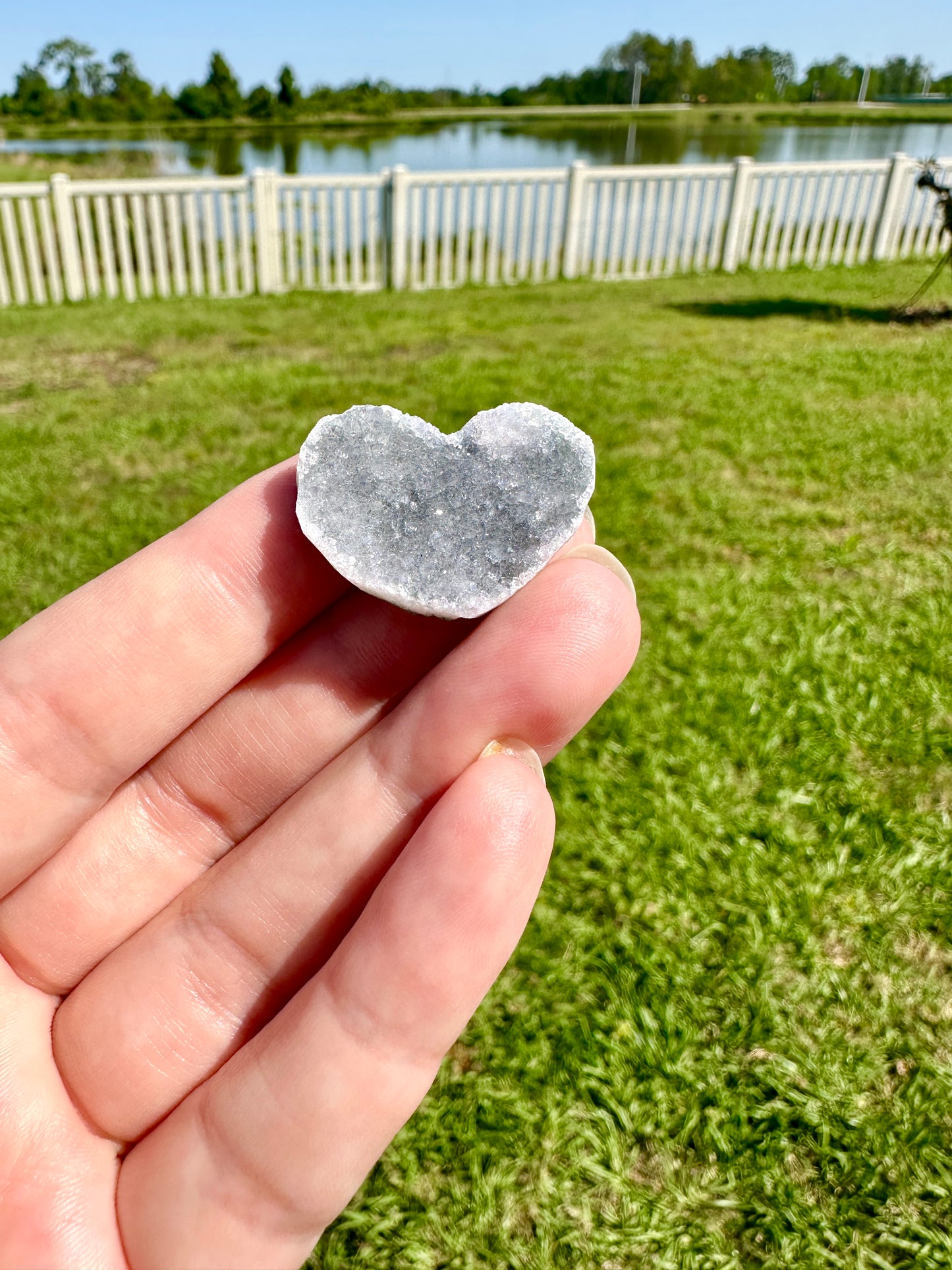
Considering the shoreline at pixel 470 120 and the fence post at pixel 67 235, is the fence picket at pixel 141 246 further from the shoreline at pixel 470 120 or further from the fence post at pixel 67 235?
the shoreline at pixel 470 120

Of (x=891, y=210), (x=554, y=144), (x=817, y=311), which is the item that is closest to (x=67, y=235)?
(x=817, y=311)

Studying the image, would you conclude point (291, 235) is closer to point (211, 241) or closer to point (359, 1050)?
point (211, 241)

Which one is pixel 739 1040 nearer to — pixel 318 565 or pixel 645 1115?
pixel 645 1115

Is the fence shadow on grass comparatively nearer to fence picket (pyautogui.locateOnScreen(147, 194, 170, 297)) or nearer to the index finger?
fence picket (pyautogui.locateOnScreen(147, 194, 170, 297))

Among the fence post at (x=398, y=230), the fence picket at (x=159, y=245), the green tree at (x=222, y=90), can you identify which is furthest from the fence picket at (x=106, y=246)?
the green tree at (x=222, y=90)

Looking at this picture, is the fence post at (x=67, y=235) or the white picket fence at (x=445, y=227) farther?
the white picket fence at (x=445, y=227)

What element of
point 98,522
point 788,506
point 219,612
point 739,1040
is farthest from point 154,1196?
point 788,506
